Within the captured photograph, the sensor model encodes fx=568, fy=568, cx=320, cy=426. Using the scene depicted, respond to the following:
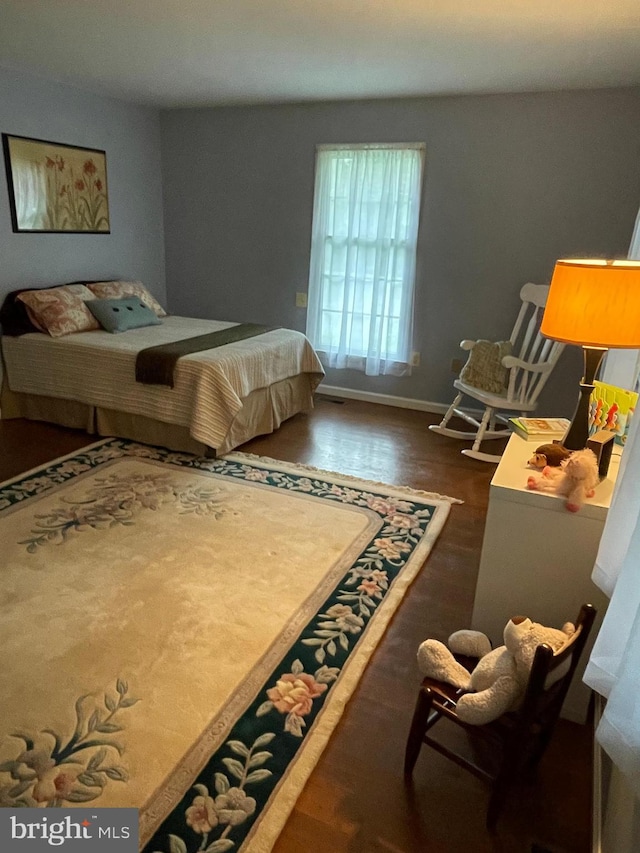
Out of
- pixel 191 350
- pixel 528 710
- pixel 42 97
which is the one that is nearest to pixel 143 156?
pixel 42 97

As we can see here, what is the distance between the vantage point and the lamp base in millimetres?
1792

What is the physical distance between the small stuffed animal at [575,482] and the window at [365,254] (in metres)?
2.87

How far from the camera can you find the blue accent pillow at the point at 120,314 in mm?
3936

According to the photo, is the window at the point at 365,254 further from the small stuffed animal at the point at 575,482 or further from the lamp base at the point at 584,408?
the small stuffed animal at the point at 575,482

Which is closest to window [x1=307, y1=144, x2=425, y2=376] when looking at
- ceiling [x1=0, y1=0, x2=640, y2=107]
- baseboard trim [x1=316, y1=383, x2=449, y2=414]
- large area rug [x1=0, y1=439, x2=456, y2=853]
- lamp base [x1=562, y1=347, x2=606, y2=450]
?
baseboard trim [x1=316, y1=383, x2=449, y2=414]

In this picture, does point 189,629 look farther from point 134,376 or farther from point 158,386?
point 134,376

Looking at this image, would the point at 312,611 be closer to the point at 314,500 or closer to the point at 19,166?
the point at 314,500

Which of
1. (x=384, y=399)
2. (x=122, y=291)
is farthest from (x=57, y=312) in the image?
(x=384, y=399)

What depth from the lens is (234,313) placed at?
505 centimetres

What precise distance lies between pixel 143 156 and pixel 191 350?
8.03 ft

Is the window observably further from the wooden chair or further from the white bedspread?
the wooden chair

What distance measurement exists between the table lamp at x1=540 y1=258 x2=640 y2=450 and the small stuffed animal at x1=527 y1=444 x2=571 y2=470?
0.32 metres

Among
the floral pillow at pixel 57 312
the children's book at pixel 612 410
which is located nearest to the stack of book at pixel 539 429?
the children's book at pixel 612 410

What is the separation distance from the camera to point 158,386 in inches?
131
